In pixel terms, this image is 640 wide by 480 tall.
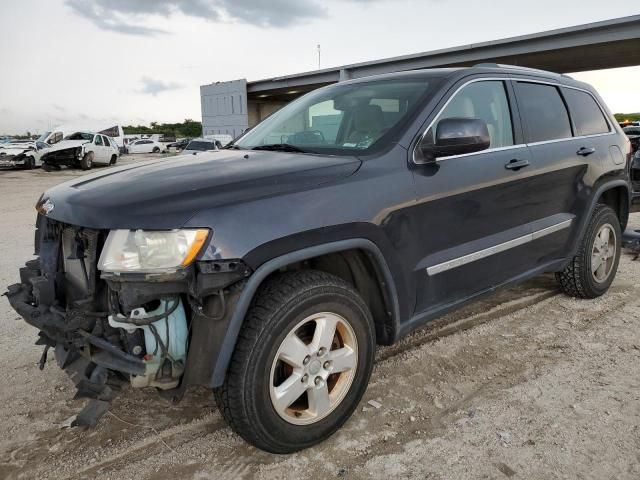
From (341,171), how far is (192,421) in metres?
1.55

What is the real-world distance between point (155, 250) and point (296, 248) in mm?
589

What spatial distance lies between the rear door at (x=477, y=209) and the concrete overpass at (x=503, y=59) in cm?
1870

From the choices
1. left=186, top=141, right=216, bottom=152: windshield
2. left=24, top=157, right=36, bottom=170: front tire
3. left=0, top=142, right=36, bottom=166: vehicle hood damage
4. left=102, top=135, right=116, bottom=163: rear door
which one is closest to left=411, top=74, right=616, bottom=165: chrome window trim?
left=186, top=141, right=216, bottom=152: windshield

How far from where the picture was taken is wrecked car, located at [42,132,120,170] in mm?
22453

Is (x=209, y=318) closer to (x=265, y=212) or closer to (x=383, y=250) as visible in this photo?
(x=265, y=212)

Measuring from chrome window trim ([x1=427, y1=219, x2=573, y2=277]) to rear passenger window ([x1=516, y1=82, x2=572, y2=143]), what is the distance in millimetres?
638

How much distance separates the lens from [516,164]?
3352 mm

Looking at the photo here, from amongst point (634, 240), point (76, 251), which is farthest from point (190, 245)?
point (634, 240)

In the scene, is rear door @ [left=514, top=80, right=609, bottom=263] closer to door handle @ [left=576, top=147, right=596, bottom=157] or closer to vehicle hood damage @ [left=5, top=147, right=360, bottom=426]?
door handle @ [left=576, top=147, right=596, bottom=157]

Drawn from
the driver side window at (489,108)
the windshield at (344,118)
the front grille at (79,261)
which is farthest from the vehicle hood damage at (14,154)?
the driver side window at (489,108)

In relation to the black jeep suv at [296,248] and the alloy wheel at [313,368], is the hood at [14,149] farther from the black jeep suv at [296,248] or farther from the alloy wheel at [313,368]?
the alloy wheel at [313,368]

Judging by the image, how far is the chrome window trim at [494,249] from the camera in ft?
9.51

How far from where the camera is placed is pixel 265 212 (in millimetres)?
2195

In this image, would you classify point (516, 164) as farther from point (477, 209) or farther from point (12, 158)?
point (12, 158)
